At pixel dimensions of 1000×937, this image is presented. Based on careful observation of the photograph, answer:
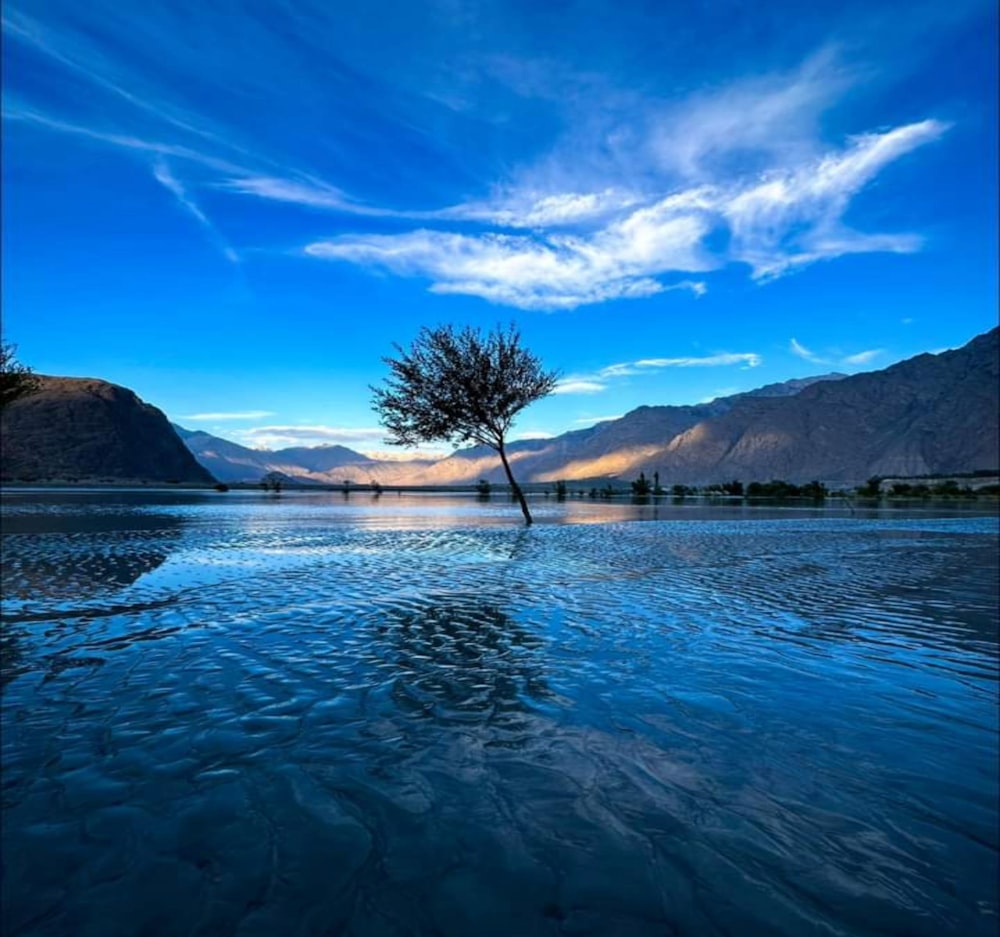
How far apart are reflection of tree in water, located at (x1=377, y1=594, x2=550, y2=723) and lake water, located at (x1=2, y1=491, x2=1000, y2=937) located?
0.06 m

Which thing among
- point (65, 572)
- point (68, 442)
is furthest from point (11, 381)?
point (68, 442)

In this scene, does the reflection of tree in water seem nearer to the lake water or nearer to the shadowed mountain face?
the lake water

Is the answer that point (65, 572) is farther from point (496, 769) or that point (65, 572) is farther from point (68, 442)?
point (68, 442)

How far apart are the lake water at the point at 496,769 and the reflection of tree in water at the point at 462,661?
59mm

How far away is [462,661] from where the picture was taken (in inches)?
312

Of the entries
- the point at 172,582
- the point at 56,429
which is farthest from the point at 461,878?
the point at 56,429

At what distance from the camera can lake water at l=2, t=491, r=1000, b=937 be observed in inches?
129

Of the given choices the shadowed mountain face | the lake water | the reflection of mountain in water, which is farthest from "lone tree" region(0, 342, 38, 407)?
the shadowed mountain face

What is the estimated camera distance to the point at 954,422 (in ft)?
632

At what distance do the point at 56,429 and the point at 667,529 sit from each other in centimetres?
20663

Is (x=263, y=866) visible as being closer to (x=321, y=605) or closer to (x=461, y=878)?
(x=461, y=878)

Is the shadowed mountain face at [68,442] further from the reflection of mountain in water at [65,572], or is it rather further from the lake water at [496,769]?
the lake water at [496,769]

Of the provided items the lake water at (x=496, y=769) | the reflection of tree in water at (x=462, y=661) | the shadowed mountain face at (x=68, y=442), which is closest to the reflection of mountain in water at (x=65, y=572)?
the lake water at (x=496, y=769)

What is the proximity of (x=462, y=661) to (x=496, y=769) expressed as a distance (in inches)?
124
